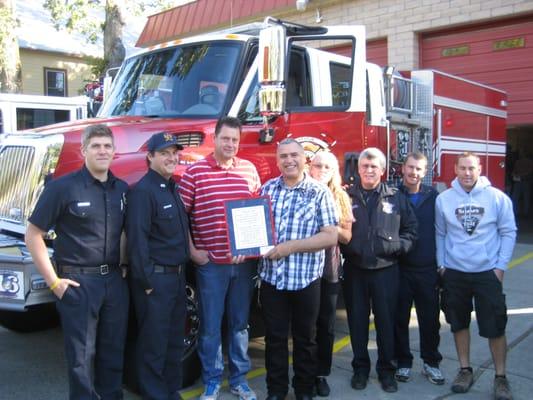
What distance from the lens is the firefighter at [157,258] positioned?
3469 millimetres

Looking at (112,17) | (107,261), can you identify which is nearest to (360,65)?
(107,261)

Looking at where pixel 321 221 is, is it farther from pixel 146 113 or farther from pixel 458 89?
pixel 458 89

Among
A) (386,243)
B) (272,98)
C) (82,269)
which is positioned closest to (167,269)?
(82,269)

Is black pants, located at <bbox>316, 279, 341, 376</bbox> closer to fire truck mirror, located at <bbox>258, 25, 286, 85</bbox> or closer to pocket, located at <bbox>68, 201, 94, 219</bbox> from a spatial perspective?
fire truck mirror, located at <bbox>258, 25, 286, 85</bbox>

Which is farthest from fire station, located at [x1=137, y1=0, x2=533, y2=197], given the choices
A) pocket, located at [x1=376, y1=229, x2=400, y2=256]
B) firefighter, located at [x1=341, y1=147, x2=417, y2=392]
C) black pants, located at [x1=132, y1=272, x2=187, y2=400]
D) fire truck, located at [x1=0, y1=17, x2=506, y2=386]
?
black pants, located at [x1=132, y1=272, x2=187, y2=400]

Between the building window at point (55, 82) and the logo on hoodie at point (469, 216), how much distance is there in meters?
23.2

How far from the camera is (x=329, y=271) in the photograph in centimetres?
398

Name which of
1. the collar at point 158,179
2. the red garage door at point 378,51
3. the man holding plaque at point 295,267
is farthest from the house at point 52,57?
the man holding plaque at point 295,267

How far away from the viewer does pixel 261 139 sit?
15.5 feet

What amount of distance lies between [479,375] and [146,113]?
348 centimetres

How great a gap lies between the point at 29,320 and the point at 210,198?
2.96m

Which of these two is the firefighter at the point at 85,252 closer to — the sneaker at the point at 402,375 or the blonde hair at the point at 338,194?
the blonde hair at the point at 338,194

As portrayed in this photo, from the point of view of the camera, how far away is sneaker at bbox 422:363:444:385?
4.30m

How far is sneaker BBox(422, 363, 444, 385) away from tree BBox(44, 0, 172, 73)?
1007 centimetres
